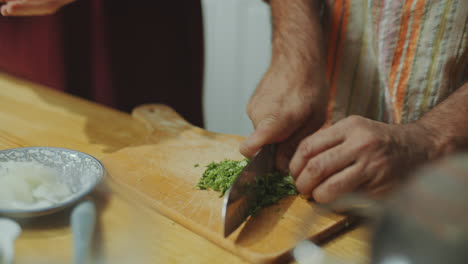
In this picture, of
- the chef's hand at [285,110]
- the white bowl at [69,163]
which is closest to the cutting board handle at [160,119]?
the chef's hand at [285,110]

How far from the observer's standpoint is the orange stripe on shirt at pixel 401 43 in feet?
4.18

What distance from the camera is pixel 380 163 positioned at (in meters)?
0.94

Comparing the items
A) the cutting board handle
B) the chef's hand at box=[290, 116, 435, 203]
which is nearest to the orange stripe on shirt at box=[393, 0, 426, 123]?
the chef's hand at box=[290, 116, 435, 203]

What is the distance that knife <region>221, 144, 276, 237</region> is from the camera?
0.82m

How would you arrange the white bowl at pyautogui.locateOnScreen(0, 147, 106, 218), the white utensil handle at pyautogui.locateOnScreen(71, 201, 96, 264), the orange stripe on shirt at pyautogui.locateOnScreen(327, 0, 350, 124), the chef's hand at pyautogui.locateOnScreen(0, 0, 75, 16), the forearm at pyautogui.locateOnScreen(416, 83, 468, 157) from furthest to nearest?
the orange stripe on shirt at pyautogui.locateOnScreen(327, 0, 350, 124) < the chef's hand at pyautogui.locateOnScreen(0, 0, 75, 16) < the forearm at pyautogui.locateOnScreen(416, 83, 468, 157) < the white bowl at pyautogui.locateOnScreen(0, 147, 106, 218) < the white utensil handle at pyautogui.locateOnScreen(71, 201, 96, 264)

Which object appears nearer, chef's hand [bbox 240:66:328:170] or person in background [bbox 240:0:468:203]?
person in background [bbox 240:0:468:203]

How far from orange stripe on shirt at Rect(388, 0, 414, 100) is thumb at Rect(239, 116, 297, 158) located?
45 centimetres

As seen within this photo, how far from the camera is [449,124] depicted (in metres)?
1.05

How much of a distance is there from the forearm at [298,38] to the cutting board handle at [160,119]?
36 centimetres

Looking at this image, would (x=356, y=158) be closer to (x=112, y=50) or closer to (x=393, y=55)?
(x=393, y=55)

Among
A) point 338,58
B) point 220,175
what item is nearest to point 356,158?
point 220,175

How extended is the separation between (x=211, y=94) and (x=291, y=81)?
1.61 metres

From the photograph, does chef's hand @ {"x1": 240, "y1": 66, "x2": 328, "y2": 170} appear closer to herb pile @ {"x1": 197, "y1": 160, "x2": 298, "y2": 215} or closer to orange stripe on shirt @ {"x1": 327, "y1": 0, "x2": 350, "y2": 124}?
herb pile @ {"x1": 197, "y1": 160, "x2": 298, "y2": 215}

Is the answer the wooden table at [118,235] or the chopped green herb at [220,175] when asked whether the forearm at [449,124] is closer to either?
the wooden table at [118,235]
